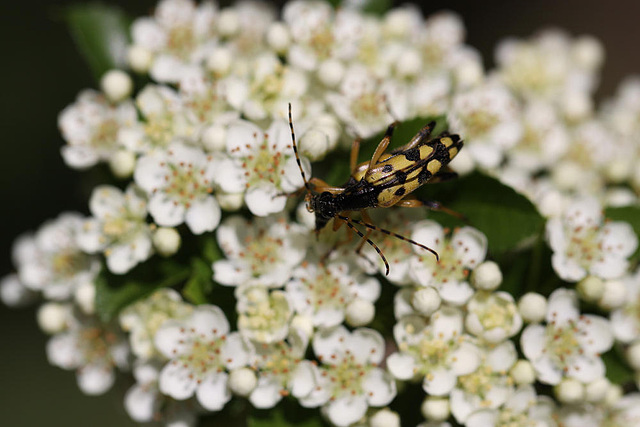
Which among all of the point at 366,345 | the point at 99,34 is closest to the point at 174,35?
the point at 99,34

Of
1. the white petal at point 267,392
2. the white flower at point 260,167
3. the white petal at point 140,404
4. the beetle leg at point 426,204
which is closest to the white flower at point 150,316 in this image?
the white petal at point 140,404

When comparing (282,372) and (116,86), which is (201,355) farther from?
(116,86)

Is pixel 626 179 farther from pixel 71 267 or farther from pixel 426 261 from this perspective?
pixel 71 267

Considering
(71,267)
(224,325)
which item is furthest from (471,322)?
(71,267)

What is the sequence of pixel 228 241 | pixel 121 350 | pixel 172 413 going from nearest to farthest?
pixel 228 241 → pixel 172 413 → pixel 121 350

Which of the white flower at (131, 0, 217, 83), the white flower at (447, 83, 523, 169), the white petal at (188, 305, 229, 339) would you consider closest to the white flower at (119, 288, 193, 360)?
the white petal at (188, 305, 229, 339)

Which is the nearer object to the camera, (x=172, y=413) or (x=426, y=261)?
(x=426, y=261)
